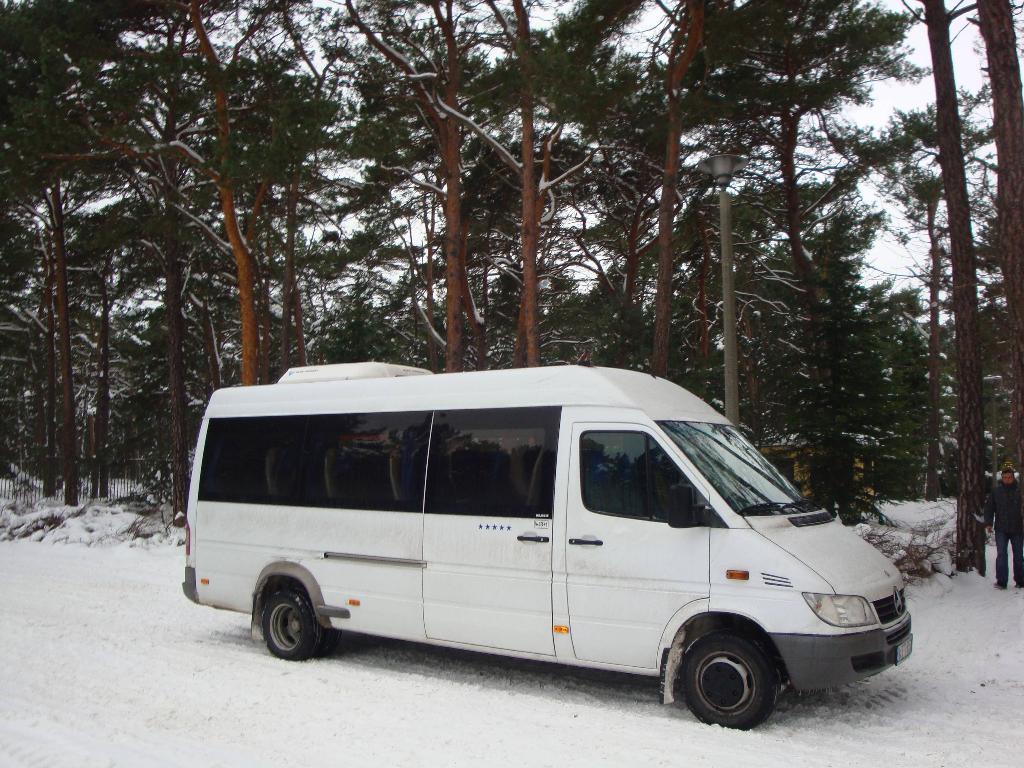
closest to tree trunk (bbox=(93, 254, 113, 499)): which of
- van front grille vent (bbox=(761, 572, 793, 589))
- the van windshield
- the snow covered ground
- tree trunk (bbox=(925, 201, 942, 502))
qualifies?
the snow covered ground

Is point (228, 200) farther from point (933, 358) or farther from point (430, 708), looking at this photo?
point (933, 358)

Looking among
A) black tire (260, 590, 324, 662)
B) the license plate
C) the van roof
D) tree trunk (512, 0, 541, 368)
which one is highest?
tree trunk (512, 0, 541, 368)

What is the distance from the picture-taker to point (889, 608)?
632 cm

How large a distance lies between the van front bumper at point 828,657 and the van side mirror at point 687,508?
3.07ft

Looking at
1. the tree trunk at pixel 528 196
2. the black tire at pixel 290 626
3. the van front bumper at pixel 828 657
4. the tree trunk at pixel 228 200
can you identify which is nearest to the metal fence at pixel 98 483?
the tree trunk at pixel 228 200

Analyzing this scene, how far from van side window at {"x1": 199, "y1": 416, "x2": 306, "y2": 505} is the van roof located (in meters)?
0.15

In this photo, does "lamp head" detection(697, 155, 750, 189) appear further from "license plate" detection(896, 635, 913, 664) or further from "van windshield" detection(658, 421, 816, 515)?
"license plate" detection(896, 635, 913, 664)

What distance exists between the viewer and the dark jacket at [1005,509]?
1054 centimetres

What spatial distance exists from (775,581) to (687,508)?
A: 0.77 metres

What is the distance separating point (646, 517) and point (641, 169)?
17686 millimetres

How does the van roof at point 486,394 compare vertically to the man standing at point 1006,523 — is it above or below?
above

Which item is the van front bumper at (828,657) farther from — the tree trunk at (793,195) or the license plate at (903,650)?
the tree trunk at (793,195)

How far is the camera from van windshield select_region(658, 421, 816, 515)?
651 cm

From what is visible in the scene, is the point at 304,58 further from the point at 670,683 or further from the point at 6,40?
the point at 670,683
